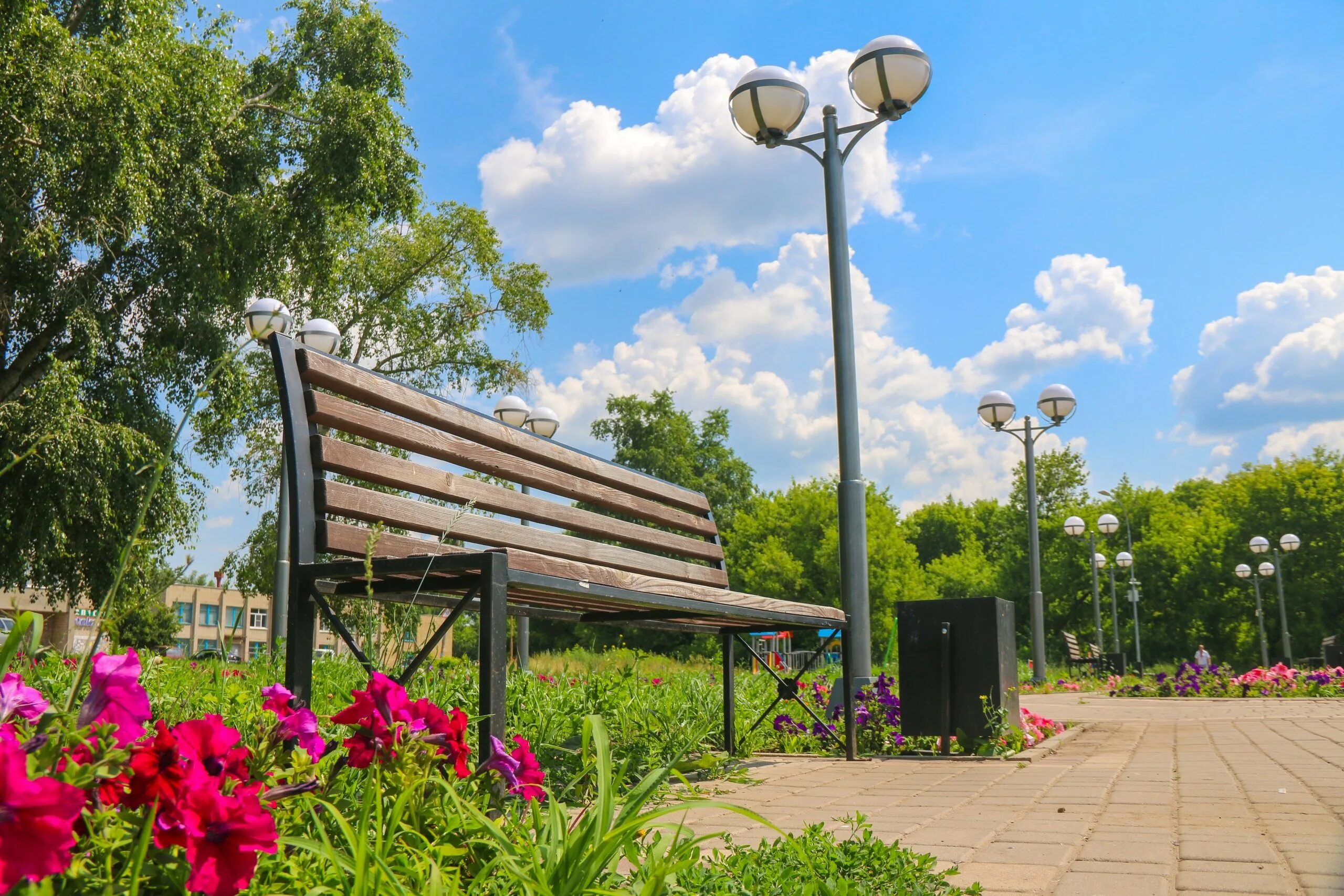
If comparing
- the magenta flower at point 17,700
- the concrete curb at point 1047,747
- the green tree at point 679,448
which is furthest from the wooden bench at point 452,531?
the green tree at point 679,448

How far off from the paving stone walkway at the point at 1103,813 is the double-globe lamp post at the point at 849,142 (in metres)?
1.38

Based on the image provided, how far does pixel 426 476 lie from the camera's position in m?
3.57

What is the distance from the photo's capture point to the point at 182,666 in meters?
6.57

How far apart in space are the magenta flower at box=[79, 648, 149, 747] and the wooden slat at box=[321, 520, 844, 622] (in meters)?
1.55

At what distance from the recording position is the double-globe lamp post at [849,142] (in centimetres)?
665

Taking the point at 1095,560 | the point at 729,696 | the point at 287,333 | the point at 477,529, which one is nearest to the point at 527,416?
the point at 287,333

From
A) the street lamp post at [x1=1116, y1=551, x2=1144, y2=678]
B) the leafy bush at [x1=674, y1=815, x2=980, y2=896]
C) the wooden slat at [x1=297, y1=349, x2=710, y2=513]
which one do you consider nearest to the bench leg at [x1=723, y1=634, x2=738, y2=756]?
the wooden slat at [x1=297, y1=349, x2=710, y2=513]

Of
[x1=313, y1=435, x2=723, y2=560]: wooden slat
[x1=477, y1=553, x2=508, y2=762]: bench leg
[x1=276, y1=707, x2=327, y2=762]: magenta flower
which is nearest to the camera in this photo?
[x1=276, y1=707, x2=327, y2=762]: magenta flower

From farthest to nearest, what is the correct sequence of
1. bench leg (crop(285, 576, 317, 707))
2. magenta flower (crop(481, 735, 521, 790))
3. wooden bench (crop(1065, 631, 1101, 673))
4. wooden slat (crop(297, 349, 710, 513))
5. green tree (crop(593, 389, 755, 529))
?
green tree (crop(593, 389, 755, 529)) < wooden bench (crop(1065, 631, 1101, 673)) < wooden slat (crop(297, 349, 710, 513)) < bench leg (crop(285, 576, 317, 707)) < magenta flower (crop(481, 735, 521, 790))

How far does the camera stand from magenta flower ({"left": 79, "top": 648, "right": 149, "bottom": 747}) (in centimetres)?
132

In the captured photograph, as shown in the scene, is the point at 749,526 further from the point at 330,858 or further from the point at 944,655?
the point at 330,858

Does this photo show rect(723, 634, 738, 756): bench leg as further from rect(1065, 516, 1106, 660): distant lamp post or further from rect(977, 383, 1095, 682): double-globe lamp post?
rect(1065, 516, 1106, 660): distant lamp post

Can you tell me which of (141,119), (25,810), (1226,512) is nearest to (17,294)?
(141,119)

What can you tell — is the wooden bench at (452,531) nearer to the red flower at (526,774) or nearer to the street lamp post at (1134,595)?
the red flower at (526,774)
